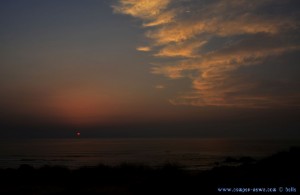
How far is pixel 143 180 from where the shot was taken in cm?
2233

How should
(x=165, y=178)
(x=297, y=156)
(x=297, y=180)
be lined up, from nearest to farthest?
(x=297, y=180) < (x=165, y=178) < (x=297, y=156)

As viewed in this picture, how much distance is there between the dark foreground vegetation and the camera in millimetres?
16797

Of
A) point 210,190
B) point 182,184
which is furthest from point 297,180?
point 182,184

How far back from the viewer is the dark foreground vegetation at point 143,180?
16797mm

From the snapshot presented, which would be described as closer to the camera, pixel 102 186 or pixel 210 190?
pixel 210 190

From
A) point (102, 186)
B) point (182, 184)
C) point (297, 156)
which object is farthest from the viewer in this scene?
point (297, 156)

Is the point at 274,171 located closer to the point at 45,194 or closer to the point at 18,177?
the point at 45,194

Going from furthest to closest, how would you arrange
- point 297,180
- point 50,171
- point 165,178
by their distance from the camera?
point 50,171, point 165,178, point 297,180

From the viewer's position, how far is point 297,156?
2489 centimetres

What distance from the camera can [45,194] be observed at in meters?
18.8

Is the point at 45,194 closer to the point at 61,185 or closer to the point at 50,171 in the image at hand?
the point at 61,185

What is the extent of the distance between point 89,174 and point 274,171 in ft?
43.3

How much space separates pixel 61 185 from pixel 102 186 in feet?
9.00

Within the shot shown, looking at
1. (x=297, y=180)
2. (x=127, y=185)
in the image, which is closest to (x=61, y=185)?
(x=127, y=185)
